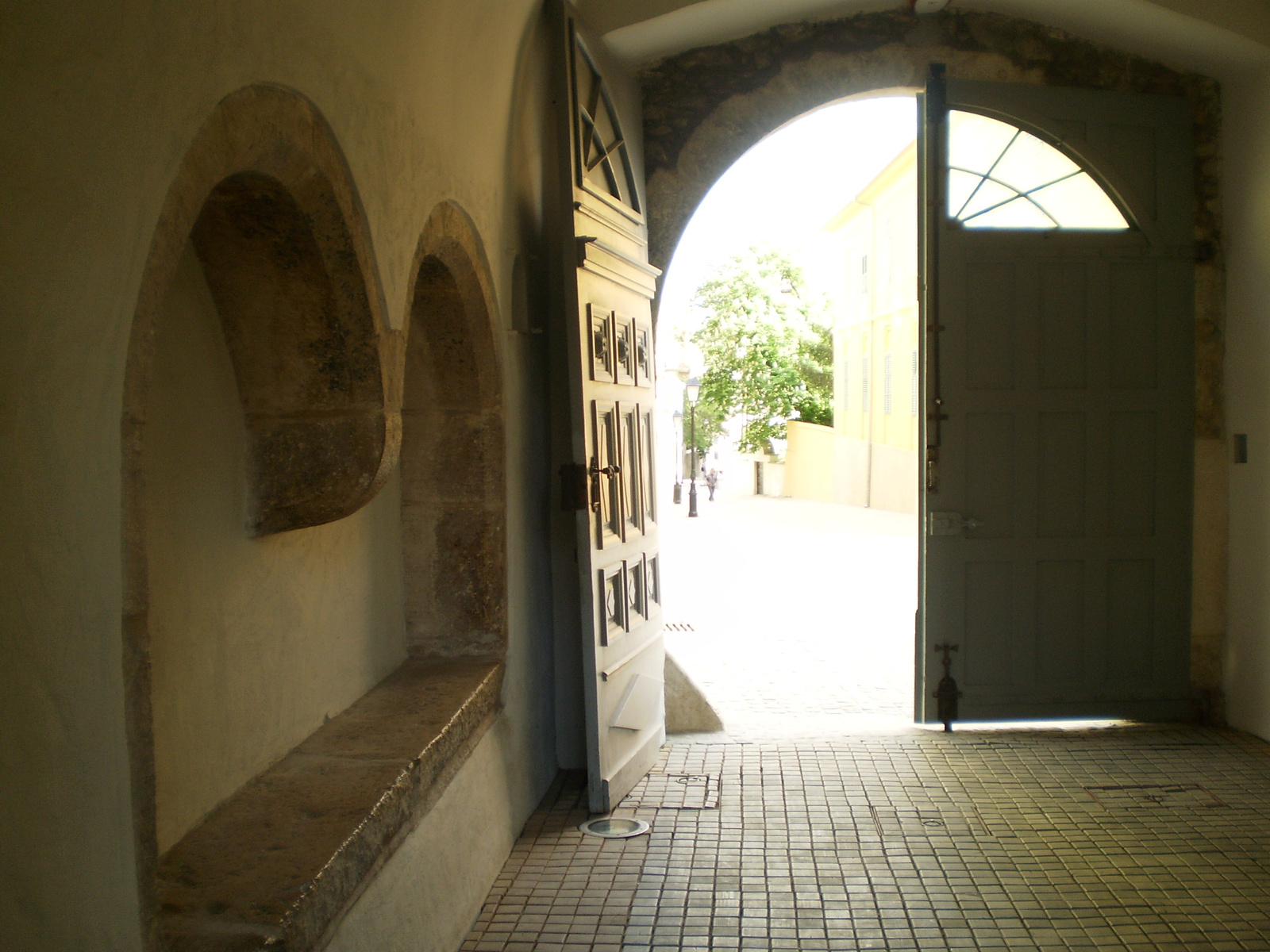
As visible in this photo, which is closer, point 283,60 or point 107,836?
point 107,836

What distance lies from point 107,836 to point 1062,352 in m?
4.76

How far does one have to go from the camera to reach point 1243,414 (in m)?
5.09

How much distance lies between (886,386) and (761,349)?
7.14 metres

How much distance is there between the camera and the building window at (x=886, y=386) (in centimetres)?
2184

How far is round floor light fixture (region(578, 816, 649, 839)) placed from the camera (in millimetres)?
3902

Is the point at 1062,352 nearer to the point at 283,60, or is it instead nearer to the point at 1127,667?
the point at 1127,667

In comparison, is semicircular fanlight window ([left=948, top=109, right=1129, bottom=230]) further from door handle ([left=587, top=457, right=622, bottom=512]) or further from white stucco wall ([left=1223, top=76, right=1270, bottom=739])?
door handle ([left=587, top=457, right=622, bottom=512])

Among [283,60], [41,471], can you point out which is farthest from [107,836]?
[283,60]

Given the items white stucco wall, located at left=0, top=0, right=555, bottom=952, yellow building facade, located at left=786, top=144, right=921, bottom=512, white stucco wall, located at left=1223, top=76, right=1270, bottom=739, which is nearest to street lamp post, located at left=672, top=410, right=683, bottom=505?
yellow building facade, located at left=786, top=144, right=921, bottom=512

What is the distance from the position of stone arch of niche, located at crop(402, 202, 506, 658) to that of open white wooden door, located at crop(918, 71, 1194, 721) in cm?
237

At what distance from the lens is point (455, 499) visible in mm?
3684

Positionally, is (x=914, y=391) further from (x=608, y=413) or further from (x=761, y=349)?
(x=608, y=413)

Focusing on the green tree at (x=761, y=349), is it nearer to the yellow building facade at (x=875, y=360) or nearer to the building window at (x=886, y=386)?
the yellow building facade at (x=875, y=360)

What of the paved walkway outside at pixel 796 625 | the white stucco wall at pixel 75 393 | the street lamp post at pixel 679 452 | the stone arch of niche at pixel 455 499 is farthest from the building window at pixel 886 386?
the white stucco wall at pixel 75 393
